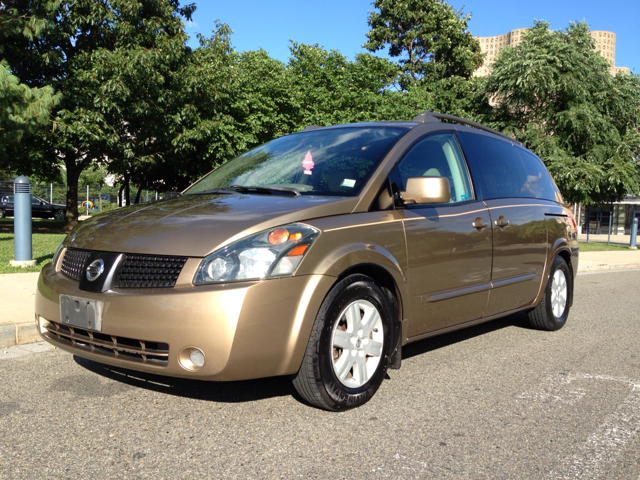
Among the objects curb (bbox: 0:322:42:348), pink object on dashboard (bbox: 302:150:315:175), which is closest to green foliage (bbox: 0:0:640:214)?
curb (bbox: 0:322:42:348)

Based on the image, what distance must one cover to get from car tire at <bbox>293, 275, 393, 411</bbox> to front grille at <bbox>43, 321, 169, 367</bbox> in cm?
74

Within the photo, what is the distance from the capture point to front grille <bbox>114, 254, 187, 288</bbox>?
3.05m

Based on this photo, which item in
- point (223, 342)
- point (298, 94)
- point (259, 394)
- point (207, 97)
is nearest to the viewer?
point (223, 342)

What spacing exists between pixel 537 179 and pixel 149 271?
13.5 ft

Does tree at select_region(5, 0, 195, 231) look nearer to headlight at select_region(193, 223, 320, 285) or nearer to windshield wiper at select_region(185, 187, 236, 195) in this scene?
windshield wiper at select_region(185, 187, 236, 195)

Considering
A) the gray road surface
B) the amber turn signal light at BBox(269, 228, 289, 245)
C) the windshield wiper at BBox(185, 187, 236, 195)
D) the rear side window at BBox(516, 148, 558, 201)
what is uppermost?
the rear side window at BBox(516, 148, 558, 201)

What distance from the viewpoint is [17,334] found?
4.95 m

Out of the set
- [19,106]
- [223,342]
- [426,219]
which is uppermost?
[19,106]

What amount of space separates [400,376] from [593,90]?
2671 cm

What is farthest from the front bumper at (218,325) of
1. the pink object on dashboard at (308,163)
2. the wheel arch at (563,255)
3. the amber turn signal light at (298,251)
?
the wheel arch at (563,255)

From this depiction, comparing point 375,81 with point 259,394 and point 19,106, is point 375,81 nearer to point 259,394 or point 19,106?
point 19,106

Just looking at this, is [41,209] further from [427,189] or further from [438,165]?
[427,189]

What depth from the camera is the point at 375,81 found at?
2559 centimetres

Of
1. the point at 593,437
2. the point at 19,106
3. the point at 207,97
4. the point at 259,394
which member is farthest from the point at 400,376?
the point at 207,97
